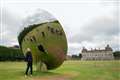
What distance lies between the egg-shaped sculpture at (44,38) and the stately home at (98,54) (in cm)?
11598

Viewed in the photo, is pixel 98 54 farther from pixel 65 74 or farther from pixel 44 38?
pixel 44 38

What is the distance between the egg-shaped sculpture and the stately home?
115984mm

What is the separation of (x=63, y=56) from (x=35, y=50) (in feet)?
7.89

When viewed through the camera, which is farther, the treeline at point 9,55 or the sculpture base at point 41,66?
the treeline at point 9,55

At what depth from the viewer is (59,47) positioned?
64.0 feet

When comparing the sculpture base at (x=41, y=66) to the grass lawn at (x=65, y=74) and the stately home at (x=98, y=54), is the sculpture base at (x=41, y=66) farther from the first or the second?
the stately home at (x=98, y=54)

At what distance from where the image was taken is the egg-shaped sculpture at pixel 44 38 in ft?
62.1

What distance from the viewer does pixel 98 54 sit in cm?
14212

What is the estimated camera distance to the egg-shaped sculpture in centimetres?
1892

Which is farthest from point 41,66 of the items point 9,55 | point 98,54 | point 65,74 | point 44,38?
point 98,54

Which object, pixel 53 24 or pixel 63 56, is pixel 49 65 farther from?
pixel 53 24

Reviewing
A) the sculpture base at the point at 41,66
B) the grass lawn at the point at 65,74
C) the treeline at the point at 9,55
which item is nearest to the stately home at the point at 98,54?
the treeline at the point at 9,55

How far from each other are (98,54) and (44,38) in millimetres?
125378

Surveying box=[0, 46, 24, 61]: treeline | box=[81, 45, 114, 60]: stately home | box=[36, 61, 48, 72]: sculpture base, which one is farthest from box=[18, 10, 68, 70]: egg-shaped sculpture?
box=[81, 45, 114, 60]: stately home
